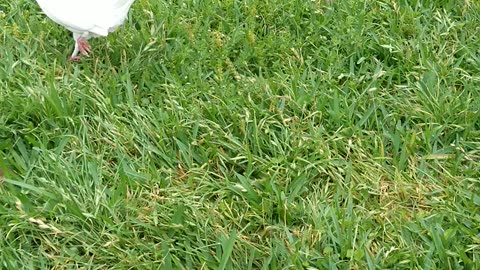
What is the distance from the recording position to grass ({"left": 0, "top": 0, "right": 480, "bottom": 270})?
7.23 feet

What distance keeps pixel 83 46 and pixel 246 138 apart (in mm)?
768

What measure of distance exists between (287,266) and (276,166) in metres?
0.43

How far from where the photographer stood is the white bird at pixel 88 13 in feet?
8.46

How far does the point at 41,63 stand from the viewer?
2.88 m

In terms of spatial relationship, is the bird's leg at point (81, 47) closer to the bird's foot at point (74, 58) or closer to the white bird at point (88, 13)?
the bird's foot at point (74, 58)

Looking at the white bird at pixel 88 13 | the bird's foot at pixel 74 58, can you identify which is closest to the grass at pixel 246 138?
the bird's foot at pixel 74 58

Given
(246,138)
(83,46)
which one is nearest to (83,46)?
(83,46)

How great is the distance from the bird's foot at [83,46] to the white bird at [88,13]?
0.42 ft

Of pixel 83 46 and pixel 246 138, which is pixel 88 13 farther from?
pixel 246 138

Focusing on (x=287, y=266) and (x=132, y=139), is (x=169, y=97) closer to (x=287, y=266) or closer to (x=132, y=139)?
(x=132, y=139)

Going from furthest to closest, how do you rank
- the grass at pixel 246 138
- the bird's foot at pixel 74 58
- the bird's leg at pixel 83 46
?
the bird's foot at pixel 74 58 → the bird's leg at pixel 83 46 → the grass at pixel 246 138

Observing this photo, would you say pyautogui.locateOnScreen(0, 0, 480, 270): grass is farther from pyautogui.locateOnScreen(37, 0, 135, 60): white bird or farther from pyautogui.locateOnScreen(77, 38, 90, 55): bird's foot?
pyautogui.locateOnScreen(37, 0, 135, 60): white bird

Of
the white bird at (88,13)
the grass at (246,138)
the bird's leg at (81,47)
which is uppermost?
the white bird at (88,13)

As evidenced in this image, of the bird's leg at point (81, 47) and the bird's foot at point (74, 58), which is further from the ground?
the bird's leg at point (81, 47)
